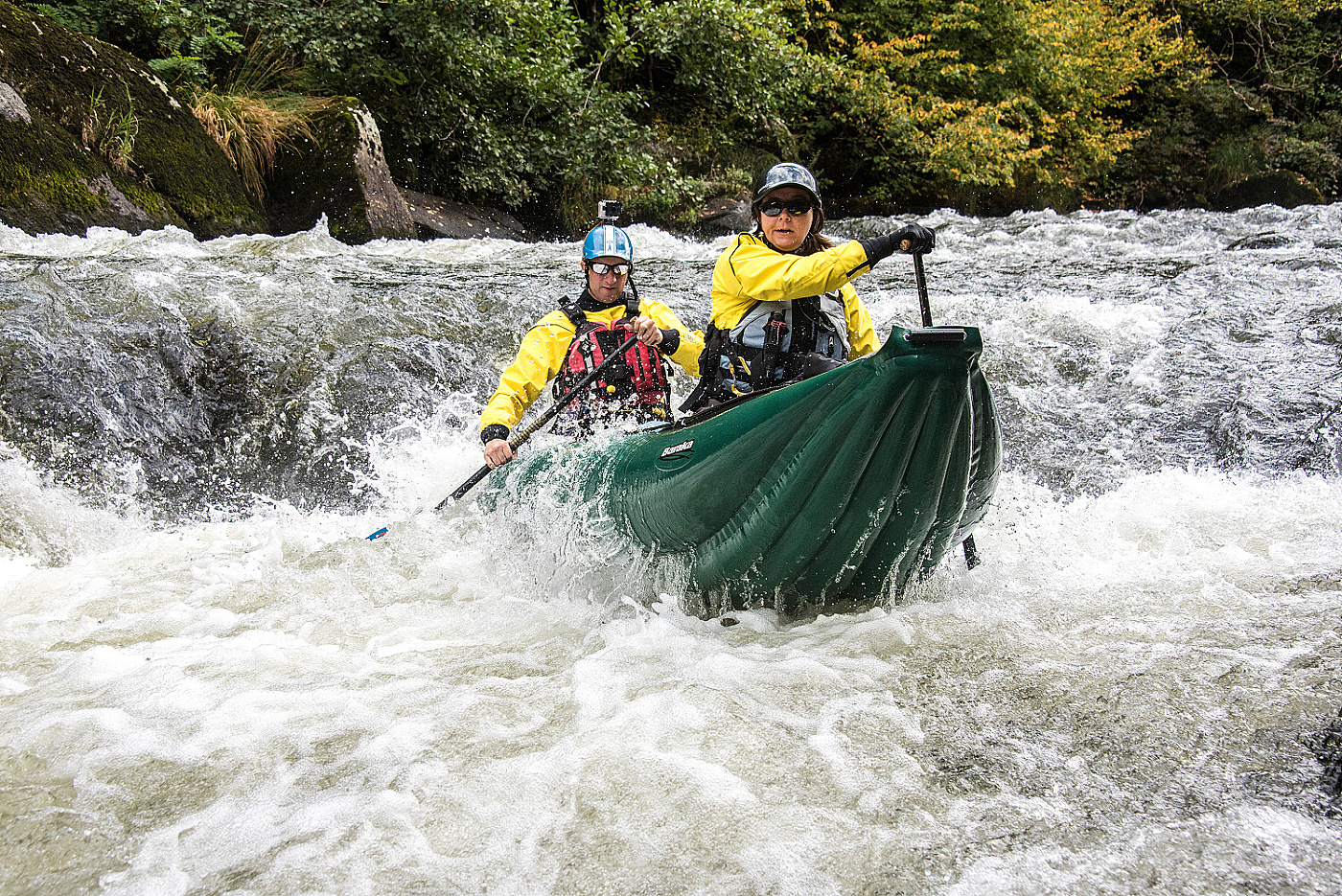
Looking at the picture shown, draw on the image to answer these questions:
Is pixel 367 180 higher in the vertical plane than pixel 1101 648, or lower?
higher

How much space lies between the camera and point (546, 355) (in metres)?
3.73

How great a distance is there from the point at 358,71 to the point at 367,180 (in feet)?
5.12

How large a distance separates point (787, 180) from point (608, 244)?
41.3 inches

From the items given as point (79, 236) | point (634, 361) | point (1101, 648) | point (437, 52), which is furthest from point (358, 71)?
point (1101, 648)

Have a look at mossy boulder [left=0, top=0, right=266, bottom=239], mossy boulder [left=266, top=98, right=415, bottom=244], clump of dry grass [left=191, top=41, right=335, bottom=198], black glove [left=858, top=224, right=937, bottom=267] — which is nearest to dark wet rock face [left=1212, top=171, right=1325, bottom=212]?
mossy boulder [left=266, top=98, right=415, bottom=244]

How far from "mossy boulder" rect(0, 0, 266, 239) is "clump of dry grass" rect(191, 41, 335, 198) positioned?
21cm

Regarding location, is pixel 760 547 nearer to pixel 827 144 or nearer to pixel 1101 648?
pixel 1101 648

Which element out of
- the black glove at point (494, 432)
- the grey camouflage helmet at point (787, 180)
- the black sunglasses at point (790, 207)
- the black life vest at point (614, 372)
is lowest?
the black glove at point (494, 432)

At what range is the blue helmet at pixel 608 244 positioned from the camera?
3.69 meters

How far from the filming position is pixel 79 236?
612 cm

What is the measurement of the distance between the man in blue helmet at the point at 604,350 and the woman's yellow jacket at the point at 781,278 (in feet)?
2.00

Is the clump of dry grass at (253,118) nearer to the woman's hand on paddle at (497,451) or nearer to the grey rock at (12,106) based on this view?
the grey rock at (12,106)

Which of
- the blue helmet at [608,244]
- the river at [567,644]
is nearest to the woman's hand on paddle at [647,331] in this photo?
the blue helmet at [608,244]

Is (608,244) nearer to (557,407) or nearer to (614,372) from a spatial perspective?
(614,372)
